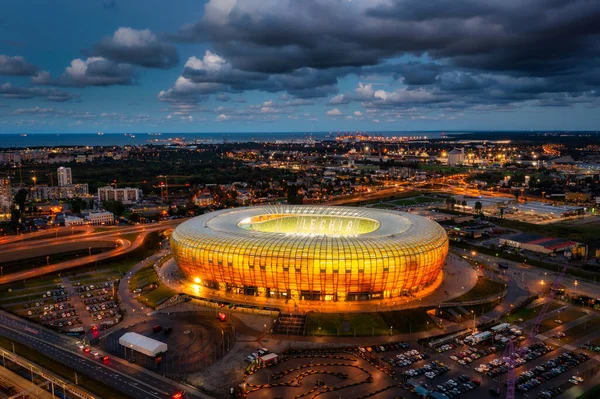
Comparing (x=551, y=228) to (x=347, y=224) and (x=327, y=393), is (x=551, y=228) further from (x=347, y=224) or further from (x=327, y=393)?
(x=327, y=393)

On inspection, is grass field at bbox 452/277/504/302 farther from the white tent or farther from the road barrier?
the road barrier

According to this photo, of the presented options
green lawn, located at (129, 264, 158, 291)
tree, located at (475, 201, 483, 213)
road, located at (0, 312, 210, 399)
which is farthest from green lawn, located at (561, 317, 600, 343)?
tree, located at (475, 201, 483, 213)

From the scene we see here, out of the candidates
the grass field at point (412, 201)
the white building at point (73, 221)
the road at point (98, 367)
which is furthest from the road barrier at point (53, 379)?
the grass field at point (412, 201)

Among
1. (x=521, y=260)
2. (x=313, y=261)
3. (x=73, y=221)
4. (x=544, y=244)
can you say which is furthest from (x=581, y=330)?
(x=73, y=221)

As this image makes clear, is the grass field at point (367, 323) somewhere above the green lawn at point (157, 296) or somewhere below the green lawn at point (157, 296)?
below

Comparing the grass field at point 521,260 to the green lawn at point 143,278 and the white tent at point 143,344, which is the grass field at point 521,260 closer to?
the green lawn at point 143,278

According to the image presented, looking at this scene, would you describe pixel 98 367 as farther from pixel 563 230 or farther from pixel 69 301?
pixel 563 230
